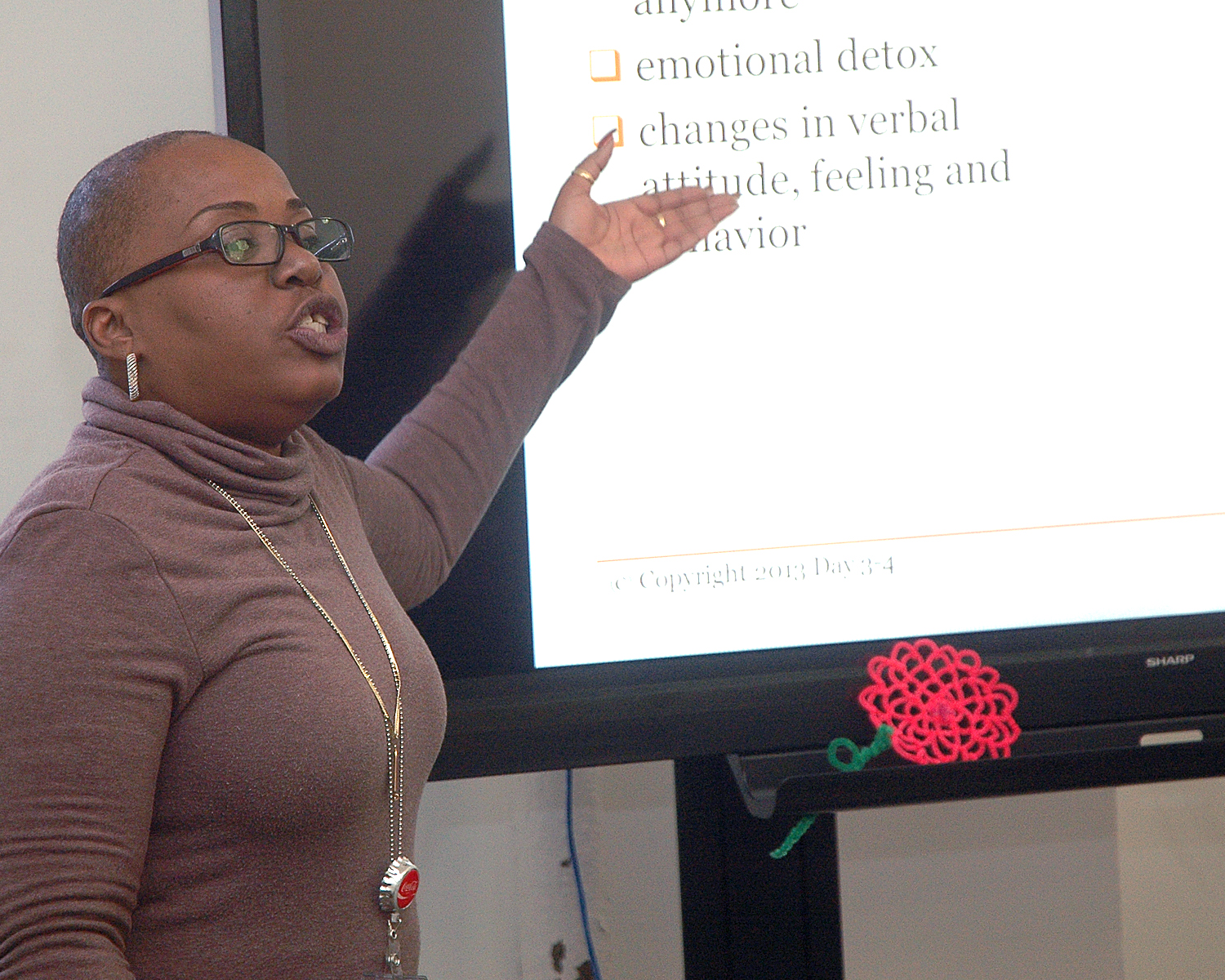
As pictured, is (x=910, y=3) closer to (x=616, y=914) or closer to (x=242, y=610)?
(x=242, y=610)

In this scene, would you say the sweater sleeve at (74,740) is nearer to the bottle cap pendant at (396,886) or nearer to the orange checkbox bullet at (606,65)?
the bottle cap pendant at (396,886)

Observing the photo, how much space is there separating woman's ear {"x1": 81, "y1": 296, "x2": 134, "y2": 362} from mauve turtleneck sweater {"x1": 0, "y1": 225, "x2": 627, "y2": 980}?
27 millimetres

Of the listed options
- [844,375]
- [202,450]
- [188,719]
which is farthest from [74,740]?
[844,375]

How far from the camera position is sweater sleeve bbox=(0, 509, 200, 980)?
71 centimetres

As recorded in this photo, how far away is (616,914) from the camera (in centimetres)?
160

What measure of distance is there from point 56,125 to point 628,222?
0.59 metres

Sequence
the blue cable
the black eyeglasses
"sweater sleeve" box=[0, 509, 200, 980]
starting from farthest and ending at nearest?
the blue cable
the black eyeglasses
"sweater sleeve" box=[0, 509, 200, 980]

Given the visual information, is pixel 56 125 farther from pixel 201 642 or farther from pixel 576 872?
pixel 576 872

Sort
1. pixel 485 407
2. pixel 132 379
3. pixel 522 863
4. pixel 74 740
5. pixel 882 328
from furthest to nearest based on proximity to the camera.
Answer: pixel 522 863 < pixel 882 328 < pixel 485 407 < pixel 132 379 < pixel 74 740

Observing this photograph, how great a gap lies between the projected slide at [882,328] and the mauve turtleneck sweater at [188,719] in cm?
38

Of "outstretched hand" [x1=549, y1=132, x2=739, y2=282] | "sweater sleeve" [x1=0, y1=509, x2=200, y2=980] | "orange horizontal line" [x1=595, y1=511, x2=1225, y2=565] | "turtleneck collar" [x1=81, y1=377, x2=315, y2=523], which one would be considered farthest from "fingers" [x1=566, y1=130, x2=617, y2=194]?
"sweater sleeve" [x1=0, y1=509, x2=200, y2=980]

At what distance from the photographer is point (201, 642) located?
2.55ft

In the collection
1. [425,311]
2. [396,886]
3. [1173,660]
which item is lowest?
[396,886]

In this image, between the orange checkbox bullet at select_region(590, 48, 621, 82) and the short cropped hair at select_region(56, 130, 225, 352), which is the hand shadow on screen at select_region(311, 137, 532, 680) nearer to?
the orange checkbox bullet at select_region(590, 48, 621, 82)
